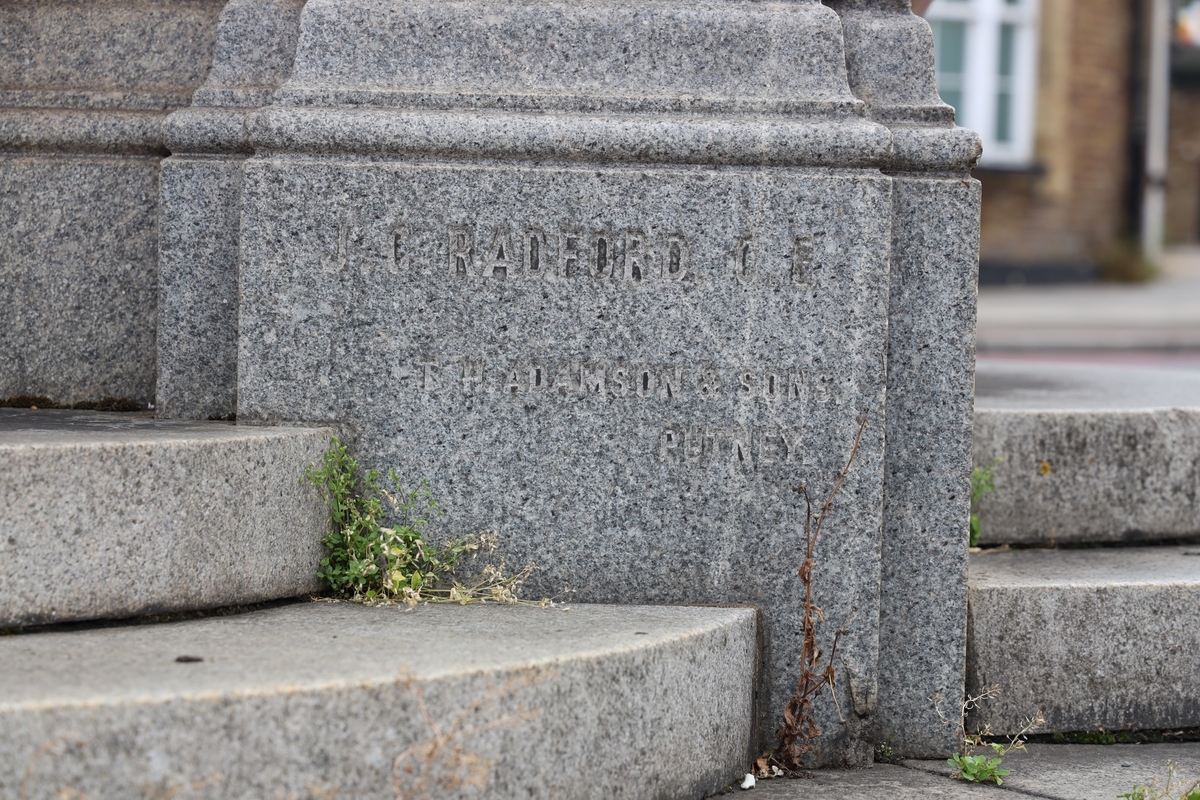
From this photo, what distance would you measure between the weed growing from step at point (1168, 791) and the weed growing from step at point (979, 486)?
81 centimetres

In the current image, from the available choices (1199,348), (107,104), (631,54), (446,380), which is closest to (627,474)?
(446,380)

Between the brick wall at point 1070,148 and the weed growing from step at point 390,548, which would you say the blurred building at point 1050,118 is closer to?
the brick wall at point 1070,148

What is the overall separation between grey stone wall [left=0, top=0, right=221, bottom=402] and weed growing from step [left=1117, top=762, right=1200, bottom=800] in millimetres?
2277

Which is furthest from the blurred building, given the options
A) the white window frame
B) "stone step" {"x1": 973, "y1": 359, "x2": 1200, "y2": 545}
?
"stone step" {"x1": 973, "y1": 359, "x2": 1200, "y2": 545}

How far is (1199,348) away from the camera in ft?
40.8

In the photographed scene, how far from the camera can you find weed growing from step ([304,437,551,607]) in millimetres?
2625

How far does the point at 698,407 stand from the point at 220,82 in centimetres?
→ 128

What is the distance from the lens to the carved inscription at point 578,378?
8.79ft

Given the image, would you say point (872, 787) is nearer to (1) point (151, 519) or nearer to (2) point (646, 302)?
(2) point (646, 302)

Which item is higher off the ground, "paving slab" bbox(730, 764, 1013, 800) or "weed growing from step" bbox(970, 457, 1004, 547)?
"weed growing from step" bbox(970, 457, 1004, 547)

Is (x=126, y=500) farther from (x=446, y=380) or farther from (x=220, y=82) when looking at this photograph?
(x=220, y=82)

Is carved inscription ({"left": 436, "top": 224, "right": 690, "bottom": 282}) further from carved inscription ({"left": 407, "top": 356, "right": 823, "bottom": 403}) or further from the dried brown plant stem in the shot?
the dried brown plant stem

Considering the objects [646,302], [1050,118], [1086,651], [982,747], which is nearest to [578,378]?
[646,302]

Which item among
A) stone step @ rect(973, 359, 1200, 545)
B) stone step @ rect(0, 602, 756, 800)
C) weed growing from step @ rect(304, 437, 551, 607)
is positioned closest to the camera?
stone step @ rect(0, 602, 756, 800)
